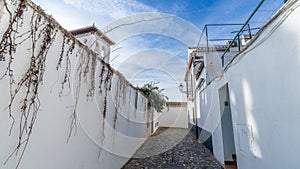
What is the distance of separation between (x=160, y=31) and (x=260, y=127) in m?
4.68

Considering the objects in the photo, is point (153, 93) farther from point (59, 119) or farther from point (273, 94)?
point (59, 119)

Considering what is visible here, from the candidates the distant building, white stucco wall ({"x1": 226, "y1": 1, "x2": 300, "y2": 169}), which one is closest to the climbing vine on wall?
the distant building

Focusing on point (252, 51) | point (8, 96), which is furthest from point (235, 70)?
point (8, 96)

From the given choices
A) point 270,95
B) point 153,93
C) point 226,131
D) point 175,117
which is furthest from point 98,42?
point 175,117

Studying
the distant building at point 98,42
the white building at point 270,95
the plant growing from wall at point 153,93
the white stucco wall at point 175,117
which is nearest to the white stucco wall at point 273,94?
the white building at point 270,95

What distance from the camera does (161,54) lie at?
7645 millimetres

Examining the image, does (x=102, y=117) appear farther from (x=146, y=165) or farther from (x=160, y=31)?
(x=160, y=31)

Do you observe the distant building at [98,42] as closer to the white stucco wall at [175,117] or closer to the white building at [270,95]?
the white building at [270,95]

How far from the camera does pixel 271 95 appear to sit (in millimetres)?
2043

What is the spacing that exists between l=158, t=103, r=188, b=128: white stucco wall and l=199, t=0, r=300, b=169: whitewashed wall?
12.9 m

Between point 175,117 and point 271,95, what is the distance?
1469 cm

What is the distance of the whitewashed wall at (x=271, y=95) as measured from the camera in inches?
65.1

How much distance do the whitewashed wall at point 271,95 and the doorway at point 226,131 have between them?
45.6 inches

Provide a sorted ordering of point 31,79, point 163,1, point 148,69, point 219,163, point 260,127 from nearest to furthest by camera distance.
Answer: point 31,79 → point 260,127 → point 219,163 → point 163,1 → point 148,69
